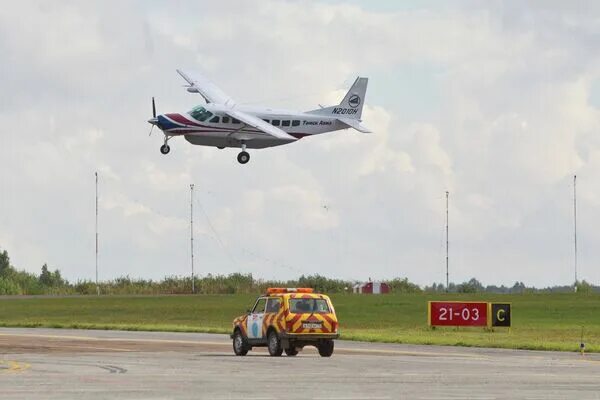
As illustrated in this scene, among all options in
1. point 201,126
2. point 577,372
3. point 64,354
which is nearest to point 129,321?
point 201,126

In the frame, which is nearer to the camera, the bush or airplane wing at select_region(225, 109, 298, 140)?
airplane wing at select_region(225, 109, 298, 140)

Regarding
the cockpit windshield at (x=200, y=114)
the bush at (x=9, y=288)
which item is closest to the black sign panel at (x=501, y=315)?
the cockpit windshield at (x=200, y=114)

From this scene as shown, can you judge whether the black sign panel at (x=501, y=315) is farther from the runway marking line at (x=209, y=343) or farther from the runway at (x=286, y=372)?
the runway marking line at (x=209, y=343)

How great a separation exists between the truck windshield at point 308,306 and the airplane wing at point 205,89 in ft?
139

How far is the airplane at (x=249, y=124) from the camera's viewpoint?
71.9 meters

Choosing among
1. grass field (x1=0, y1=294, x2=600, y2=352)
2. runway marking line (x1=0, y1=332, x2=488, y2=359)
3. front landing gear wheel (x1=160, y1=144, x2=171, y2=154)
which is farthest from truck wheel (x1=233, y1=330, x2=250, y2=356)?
front landing gear wheel (x1=160, y1=144, x2=171, y2=154)

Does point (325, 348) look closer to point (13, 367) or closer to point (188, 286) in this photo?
point (13, 367)

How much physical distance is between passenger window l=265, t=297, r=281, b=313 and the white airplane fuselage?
3154 centimetres

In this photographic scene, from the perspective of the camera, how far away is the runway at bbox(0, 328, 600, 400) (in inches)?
1007

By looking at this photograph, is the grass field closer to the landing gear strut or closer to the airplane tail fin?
the landing gear strut

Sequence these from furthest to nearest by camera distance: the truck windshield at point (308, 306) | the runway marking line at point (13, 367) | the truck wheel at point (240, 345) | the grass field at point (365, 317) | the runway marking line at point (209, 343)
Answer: the grass field at point (365, 317) → the runway marking line at point (209, 343) → the truck wheel at point (240, 345) → the truck windshield at point (308, 306) → the runway marking line at point (13, 367)

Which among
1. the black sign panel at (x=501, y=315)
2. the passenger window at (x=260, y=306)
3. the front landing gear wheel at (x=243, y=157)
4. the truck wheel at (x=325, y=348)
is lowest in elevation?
the truck wheel at (x=325, y=348)

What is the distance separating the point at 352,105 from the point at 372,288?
45838mm

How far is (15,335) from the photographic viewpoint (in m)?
57.4
